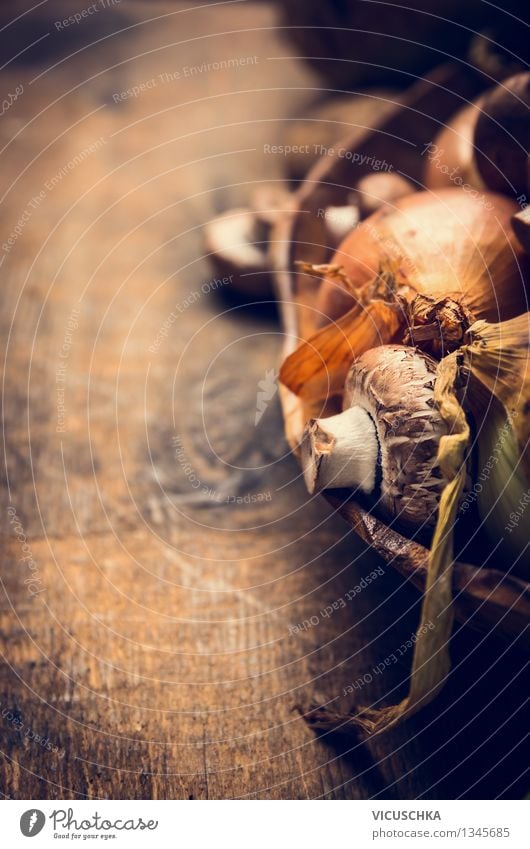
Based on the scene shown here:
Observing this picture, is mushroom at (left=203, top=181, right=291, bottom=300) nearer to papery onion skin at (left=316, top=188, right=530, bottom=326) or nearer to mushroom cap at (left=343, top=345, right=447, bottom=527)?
papery onion skin at (left=316, top=188, right=530, bottom=326)

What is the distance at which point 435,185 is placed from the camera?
25.7 inches

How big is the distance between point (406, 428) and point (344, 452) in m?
0.04

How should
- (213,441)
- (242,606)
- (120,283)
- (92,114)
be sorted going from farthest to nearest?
(92,114), (120,283), (213,441), (242,606)

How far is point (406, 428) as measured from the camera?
0.43 meters

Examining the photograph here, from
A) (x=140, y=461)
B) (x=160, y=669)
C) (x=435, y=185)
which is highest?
(x=435, y=185)

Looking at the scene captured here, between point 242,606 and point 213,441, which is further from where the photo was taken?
point 213,441

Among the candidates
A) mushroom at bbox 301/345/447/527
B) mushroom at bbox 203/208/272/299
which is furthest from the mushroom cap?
mushroom at bbox 203/208/272/299

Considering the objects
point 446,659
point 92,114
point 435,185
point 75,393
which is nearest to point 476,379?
point 446,659

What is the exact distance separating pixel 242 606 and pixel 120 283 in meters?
0.38

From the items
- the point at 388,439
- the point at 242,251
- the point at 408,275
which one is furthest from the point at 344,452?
the point at 242,251

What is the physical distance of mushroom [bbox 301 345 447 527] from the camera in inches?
16.8

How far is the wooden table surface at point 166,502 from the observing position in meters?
0.48

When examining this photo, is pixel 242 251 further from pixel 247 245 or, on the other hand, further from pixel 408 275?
pixel 408 275
